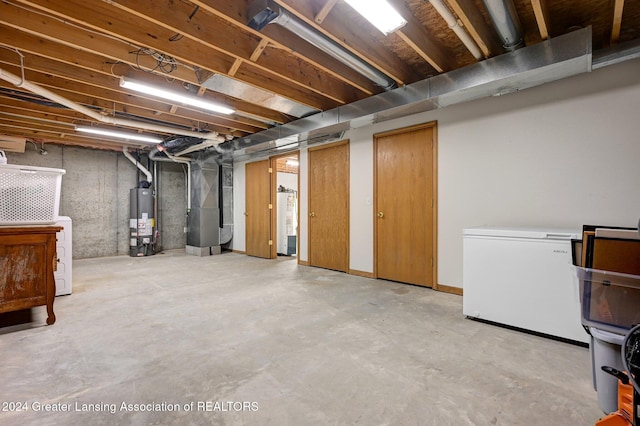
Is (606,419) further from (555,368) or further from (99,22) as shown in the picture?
(99,22)

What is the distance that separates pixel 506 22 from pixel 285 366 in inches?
119

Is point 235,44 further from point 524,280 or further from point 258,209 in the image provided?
point 258,209

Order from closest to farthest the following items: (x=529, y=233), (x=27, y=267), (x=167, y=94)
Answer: (x=529, y=233) → (x=27, y=267) → (x=167, y=94)

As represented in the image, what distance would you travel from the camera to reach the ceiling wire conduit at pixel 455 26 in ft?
6.35

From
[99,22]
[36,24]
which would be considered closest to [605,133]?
[99,22]

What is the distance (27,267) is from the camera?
8.18ft

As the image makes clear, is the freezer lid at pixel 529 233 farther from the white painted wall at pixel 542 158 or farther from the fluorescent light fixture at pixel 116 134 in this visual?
the fluorescent light fixture at pixel 116 134

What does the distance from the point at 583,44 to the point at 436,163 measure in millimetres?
1672

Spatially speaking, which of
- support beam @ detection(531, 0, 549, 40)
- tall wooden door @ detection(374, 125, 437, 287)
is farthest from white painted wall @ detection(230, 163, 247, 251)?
support beam @ detection(531, 0, 549, 40)

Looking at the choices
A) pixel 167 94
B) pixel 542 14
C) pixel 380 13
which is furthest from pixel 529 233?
pixel 167 94

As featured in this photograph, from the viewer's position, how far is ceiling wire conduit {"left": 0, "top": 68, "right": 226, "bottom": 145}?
2.81 m

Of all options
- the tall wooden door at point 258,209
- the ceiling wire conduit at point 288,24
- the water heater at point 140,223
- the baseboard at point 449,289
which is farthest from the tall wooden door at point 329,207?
the water heater at point 140,223

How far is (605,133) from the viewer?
102 inches

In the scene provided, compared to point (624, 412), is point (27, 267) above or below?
above
